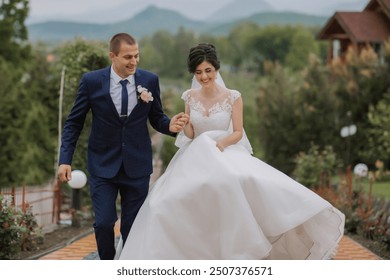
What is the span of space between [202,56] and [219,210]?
1091 mm

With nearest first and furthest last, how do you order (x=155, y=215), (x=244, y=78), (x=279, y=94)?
(x=155, y=215) < (x=279, y=94) < (x=244, y=78)

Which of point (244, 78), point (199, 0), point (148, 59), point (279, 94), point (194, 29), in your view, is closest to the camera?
point (279, 94)

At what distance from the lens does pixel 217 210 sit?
5.40m

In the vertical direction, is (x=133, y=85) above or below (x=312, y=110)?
above

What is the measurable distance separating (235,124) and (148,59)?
65.9 metres

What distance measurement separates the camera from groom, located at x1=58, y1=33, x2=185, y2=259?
5617 millimetres

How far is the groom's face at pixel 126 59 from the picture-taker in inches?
216

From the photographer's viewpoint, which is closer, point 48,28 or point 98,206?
point 98,206

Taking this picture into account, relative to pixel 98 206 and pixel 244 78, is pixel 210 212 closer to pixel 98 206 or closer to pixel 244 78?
pixel 98 206

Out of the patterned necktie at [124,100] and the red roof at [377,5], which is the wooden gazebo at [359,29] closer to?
the red roof at [377,5]

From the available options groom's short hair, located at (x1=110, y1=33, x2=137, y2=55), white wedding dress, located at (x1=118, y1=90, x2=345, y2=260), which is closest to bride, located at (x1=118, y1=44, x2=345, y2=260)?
white wedding dress, located at (x1=118, y1=90, x2=345, y2=260)

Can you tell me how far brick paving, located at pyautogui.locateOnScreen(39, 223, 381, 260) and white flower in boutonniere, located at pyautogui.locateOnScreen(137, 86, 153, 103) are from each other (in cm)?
213

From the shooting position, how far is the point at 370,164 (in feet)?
76.2

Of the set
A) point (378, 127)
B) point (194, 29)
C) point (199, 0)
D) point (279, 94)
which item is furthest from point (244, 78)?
point (199, 0)
